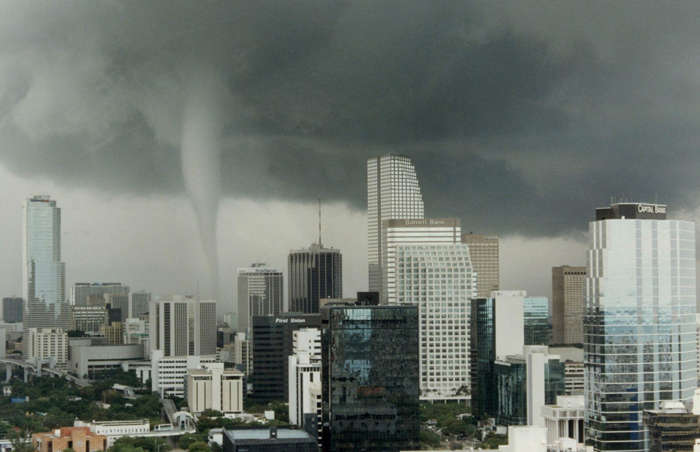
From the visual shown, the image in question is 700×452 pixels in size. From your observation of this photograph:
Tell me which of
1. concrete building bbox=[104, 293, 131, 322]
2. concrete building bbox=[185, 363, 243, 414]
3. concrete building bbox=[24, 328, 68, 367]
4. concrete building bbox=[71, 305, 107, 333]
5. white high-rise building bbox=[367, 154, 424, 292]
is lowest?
concrete building bbox=[185, 363, 243, 414]

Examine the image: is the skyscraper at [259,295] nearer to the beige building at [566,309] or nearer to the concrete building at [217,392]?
the concrete building at [217,392]

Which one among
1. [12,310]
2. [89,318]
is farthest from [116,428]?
[89,318]

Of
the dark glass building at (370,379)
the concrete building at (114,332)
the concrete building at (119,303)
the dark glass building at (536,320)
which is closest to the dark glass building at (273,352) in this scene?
the dark glass building at (536,320)

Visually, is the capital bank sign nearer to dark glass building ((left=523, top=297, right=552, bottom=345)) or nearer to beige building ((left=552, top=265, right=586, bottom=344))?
beige building ((left=552, top=265, right=586, bottom=344))

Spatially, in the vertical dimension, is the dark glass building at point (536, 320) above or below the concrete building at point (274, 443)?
above

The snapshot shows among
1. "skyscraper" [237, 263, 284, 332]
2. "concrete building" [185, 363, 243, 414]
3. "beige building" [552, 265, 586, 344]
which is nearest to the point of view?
"concrete building" [185, 363, 243, 414]

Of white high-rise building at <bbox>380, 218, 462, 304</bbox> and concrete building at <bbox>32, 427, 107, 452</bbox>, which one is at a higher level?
white high-rise building at <bbox>380, 218, 462, 304</bbox>

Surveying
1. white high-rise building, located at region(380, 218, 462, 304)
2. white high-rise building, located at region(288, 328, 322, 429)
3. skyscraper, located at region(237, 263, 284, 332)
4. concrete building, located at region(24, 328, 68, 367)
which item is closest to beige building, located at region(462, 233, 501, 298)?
white high-rise building, located at region(380, 218, 462, 304)
